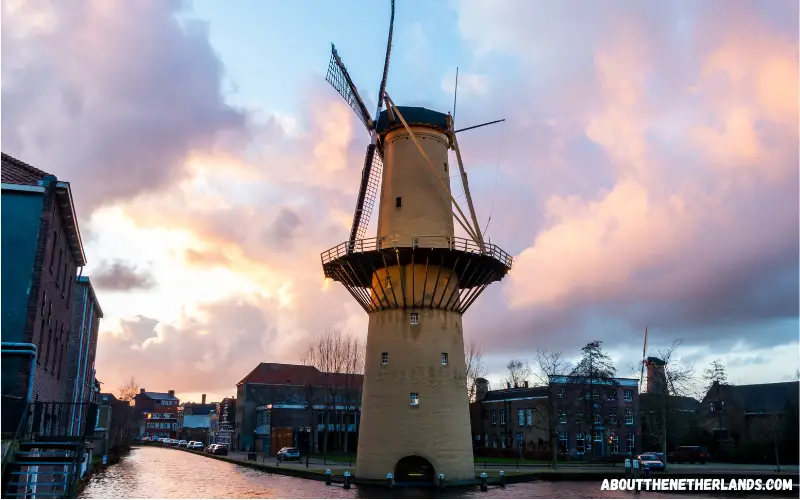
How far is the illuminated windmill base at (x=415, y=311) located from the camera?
29578 millimetres

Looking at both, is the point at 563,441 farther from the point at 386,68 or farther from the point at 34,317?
the point at 34,317

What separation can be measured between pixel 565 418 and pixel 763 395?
942 inches

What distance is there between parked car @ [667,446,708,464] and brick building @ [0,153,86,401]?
47.6 meters

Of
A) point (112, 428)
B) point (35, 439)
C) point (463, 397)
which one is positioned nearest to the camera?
point (35, 439)

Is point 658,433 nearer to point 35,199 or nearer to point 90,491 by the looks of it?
point 90,491

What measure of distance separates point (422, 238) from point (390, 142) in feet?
20.8

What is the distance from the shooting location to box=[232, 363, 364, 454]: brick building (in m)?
65.4

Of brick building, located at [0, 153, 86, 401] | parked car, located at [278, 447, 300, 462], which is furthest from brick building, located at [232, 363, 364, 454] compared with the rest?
brick building, located at [0, 153, 86, 401]

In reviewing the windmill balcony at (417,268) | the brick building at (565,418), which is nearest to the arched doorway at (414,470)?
the windmill balcony at (417,268)

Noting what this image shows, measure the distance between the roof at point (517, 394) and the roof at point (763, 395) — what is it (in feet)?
69.4

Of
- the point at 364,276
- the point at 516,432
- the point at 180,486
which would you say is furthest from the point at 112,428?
the point at 364,276

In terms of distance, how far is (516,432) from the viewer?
61344 mm

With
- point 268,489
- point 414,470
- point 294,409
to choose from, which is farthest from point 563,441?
point 268,489

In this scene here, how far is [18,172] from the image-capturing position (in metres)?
22.5
